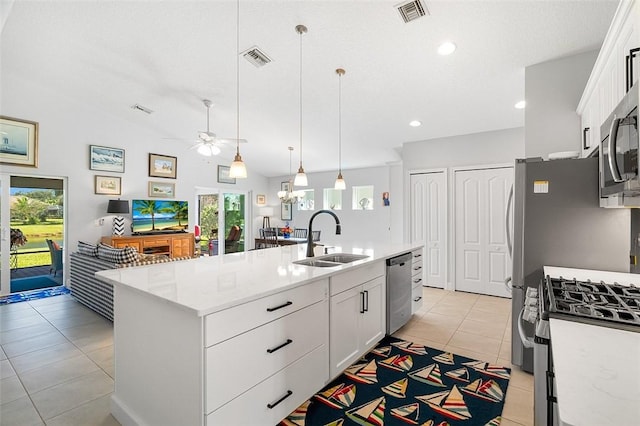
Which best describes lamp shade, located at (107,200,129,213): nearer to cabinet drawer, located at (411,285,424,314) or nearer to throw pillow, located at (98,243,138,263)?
throw pillow, located at (98,243,138,263)

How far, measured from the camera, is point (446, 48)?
2832 mm

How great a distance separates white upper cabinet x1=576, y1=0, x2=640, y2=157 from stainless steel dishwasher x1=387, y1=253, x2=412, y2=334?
176 centimetres

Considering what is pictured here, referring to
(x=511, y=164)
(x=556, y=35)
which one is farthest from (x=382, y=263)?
(x=511, y=164)

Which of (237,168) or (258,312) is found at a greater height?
(237,168)

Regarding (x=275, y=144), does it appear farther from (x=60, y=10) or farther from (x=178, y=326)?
(x=178, y=326)

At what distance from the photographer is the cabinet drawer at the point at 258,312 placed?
1366 mm

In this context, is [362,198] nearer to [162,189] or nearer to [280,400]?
[162,189]

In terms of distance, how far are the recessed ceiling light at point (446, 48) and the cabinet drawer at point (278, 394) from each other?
2839 mm

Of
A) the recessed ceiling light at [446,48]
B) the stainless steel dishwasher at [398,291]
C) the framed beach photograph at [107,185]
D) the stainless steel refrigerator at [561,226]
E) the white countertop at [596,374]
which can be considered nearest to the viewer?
the white countertop at [596,374]

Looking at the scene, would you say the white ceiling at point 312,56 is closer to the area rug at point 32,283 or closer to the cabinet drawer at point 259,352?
the cabinet drawer at point 259,352

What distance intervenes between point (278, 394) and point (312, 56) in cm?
319

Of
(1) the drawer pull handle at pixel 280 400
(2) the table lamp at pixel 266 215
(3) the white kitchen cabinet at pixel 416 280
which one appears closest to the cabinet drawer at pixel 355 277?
(1) the drawer pull handle at pixel 280 400

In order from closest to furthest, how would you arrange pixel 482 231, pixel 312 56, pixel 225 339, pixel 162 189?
pixel 225 339, pixel 312 56, pixel 482 231, pixel 162 189

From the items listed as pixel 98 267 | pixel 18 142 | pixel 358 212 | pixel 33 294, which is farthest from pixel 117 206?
pixel 358 212
